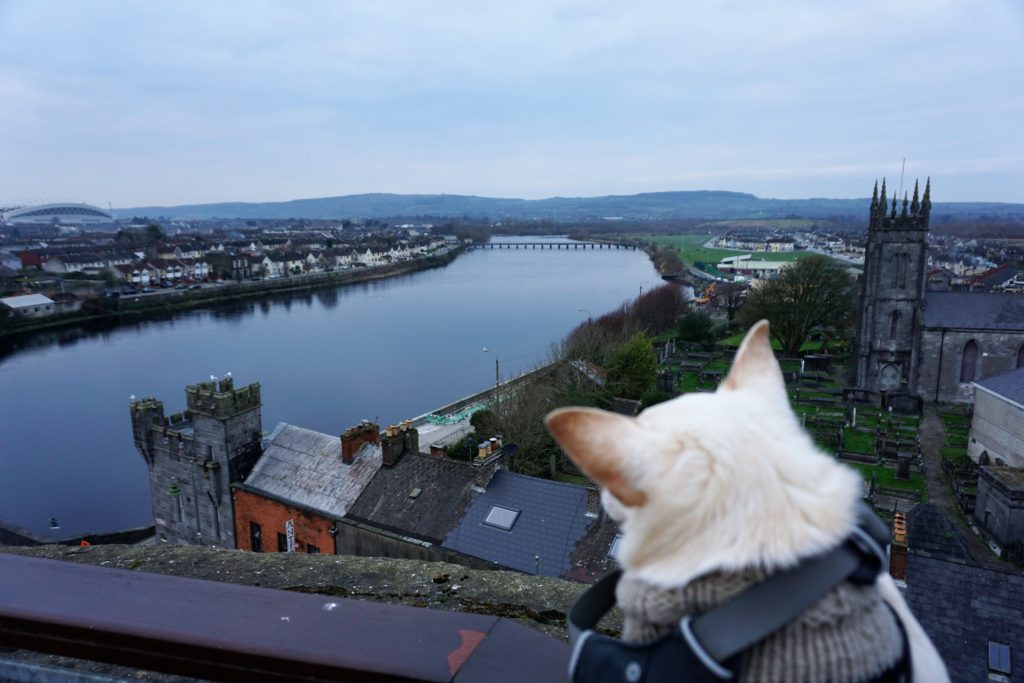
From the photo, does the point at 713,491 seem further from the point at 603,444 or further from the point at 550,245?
the point at 550,245

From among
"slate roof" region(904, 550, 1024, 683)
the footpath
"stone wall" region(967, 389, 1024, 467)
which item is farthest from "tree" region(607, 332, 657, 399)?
"slate roof" region(904, 550, 1024, 683)

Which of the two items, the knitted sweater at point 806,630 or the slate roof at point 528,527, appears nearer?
the knitted sweater at point 806,630

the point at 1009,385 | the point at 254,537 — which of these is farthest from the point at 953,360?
the point at 254,537

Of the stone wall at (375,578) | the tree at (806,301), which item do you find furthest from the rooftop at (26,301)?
the stone wall at (375,578)

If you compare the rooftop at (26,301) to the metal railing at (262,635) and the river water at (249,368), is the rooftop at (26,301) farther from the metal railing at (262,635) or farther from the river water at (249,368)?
the metal railing at (262,635)

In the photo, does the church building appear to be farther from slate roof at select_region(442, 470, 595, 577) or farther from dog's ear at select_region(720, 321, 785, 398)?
dog's ear at select_region(720, 321, 785, 398)

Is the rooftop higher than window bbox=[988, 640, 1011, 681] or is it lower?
lower

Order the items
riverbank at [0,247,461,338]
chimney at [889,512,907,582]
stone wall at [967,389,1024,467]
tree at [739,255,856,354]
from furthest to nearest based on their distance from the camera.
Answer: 1. riverbank at [0,247,461,338]
2. tree at [739,255,856,354]
3. stone wall at [967,389,1024,467]
4. chimney at [889,512,907,582]
